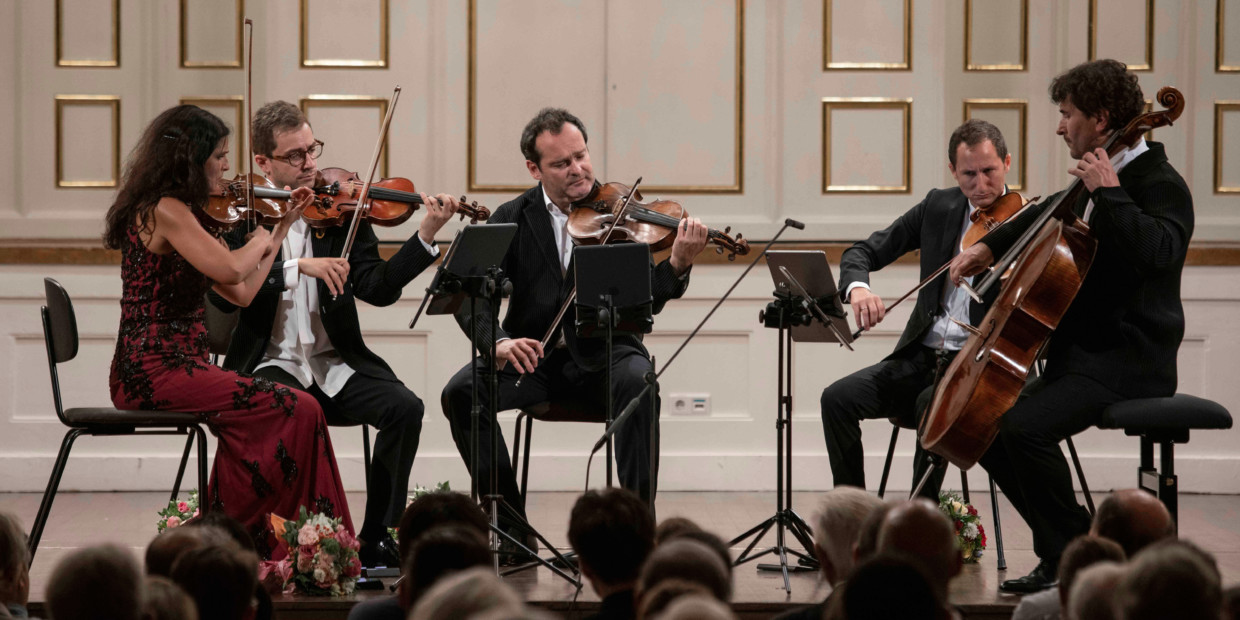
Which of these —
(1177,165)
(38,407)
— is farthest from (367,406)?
(1177,165)

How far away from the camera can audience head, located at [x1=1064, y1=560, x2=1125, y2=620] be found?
1621mm

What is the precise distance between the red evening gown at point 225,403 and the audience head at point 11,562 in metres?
1.25

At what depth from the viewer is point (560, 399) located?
3830mm

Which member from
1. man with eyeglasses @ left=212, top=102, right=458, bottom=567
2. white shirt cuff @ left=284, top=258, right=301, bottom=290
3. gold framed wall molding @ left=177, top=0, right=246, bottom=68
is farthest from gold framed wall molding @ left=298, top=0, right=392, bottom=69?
white shirt cuff @ left=284, top=258, right=301, bottom=290

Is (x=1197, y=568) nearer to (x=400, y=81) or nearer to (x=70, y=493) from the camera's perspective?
(x=400, y=81)

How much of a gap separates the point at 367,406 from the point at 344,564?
0.56m

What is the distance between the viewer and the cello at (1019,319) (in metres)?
3.16

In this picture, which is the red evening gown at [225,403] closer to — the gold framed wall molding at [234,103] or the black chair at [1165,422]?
the gold framed wall molding at [234,103]

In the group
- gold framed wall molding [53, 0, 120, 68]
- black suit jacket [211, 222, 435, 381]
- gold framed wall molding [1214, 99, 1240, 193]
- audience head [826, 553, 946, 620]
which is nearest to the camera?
audience head [826, 553, 946, 620]

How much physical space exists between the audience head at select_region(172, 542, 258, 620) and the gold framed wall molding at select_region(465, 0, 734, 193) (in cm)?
349

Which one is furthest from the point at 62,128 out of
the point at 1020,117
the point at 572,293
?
the point at 1020,117

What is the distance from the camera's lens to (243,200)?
142 inches

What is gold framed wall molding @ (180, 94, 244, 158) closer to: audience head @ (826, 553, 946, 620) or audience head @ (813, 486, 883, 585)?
audience head @ (813, 486, 883, 585)

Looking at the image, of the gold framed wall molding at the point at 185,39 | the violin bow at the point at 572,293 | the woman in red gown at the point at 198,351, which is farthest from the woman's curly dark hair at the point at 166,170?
the gold framed wall molding at the point at 185,39
